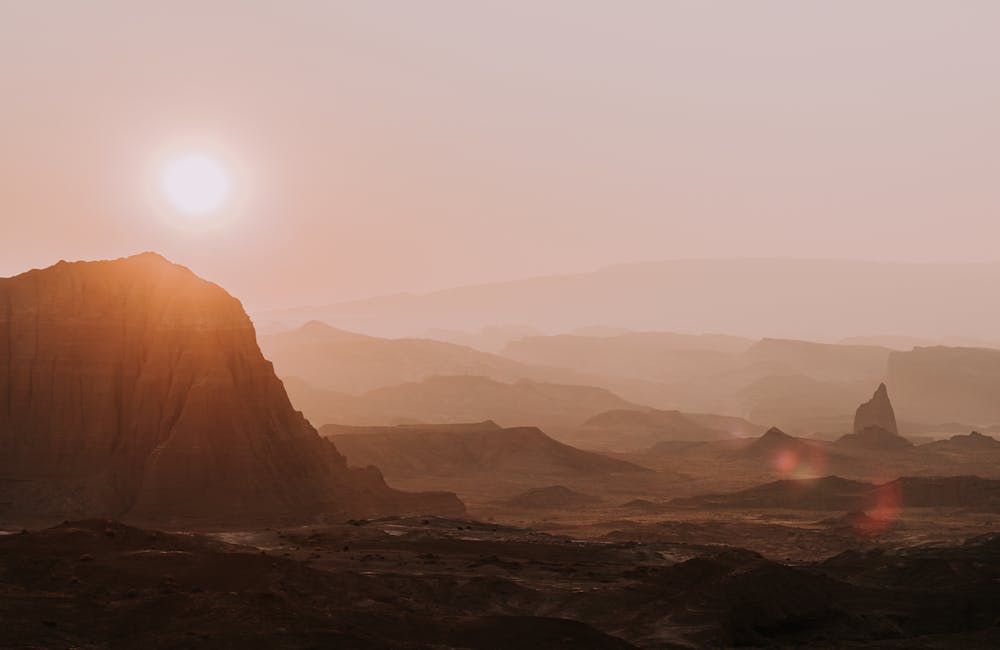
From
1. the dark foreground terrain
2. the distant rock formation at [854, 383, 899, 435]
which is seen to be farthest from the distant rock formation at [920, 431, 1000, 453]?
the dark foreground terrain

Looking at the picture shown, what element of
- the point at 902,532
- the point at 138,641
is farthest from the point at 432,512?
the point at 138,641

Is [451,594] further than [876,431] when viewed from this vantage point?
No

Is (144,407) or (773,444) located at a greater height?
(144,407)

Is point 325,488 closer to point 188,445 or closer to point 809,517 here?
point 188,445

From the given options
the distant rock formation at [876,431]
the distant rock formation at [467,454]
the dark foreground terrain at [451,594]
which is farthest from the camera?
the distant rock formation at [876,431]

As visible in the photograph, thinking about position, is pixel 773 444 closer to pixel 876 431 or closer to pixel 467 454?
pixel 876 431

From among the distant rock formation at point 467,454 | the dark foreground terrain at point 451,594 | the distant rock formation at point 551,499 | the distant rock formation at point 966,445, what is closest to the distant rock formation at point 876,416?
the distant rock formation at point 966,445

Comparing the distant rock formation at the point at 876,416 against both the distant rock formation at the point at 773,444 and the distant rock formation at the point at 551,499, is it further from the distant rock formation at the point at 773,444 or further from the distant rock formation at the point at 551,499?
the distant rock formation at the point at 551,499

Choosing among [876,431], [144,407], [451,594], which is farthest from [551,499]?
[876,431]
